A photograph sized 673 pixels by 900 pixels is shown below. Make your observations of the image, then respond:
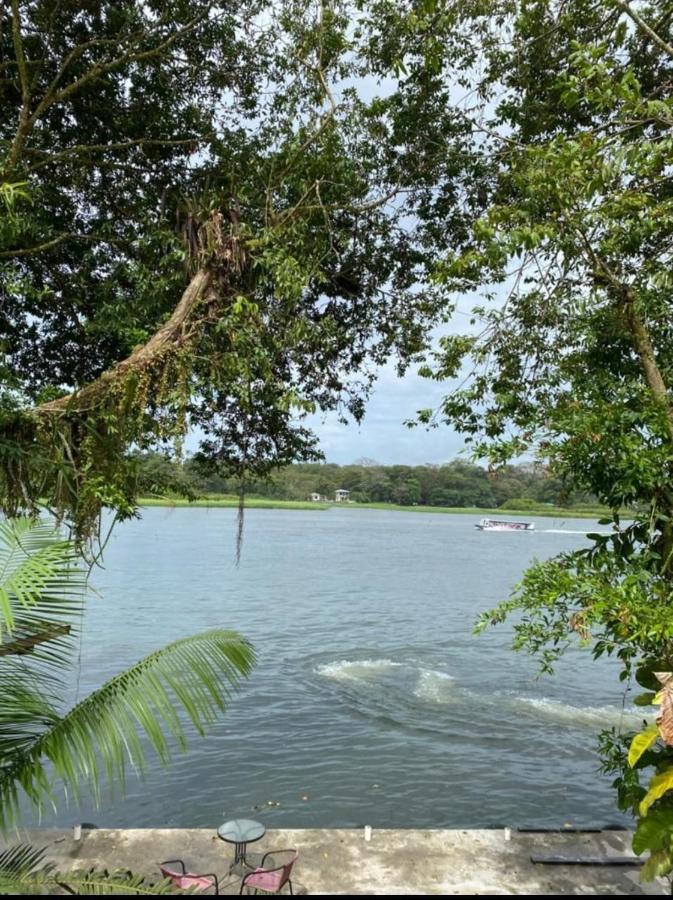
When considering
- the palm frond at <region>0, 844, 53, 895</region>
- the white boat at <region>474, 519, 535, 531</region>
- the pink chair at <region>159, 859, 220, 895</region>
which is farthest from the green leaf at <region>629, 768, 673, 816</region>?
the white boat at <region>474, 519, 535, 531</region>

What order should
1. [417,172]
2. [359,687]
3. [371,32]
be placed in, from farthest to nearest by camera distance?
[359,687] → [417,172] → [371,32]

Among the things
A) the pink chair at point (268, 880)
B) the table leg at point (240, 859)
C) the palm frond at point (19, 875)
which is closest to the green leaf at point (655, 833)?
the pink chair at point (268, 880)

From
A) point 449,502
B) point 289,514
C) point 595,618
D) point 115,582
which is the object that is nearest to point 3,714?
Answer: point 595,618

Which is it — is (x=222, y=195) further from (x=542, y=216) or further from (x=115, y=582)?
(x=115, y=582)

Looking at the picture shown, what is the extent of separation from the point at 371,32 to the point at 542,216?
2.90 m

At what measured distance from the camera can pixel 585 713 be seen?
1215cm

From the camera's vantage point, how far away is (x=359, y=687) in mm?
13070

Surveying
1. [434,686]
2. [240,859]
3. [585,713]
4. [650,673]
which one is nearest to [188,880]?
[240,859]

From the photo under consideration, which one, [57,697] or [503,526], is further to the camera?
[503,526]

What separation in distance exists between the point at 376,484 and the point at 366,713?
1713 inches

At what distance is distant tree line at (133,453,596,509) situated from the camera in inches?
212

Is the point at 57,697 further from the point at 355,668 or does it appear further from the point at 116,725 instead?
the point at 355,668

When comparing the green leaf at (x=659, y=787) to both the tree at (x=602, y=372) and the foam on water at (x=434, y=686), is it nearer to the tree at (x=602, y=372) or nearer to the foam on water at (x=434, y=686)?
the tree at (x=602, y=372)

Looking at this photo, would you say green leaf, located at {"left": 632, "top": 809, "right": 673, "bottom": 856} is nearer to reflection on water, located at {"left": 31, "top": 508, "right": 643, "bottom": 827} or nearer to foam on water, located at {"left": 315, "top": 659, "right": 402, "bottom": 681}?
reflection on water, located at {"left": 31, "top": 508, "right": 643, "bottom": 827}
